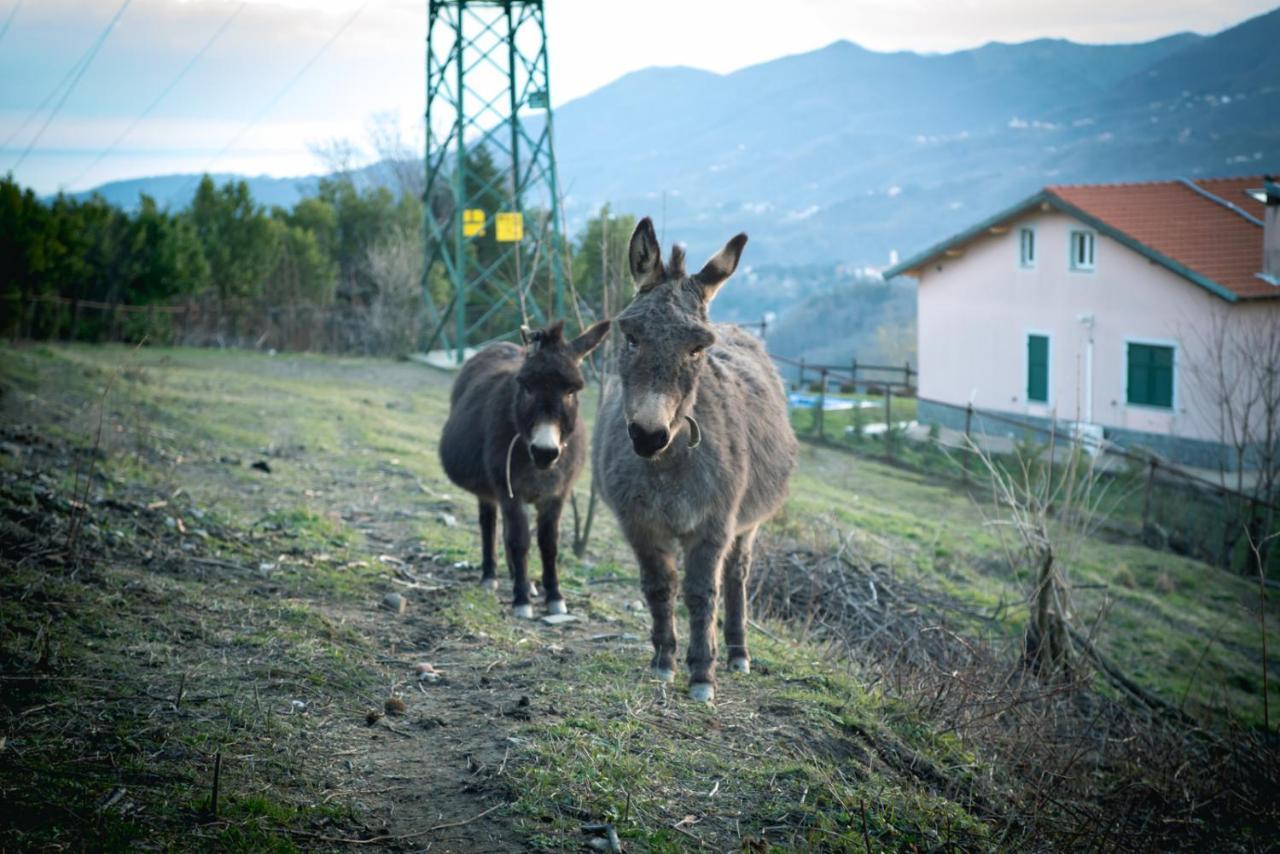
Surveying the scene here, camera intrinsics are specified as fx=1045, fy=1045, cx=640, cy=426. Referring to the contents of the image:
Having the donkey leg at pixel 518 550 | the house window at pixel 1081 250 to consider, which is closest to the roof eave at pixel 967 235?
the house window at pixel 1081 250

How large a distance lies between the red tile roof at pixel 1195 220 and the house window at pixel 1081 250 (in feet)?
2.54

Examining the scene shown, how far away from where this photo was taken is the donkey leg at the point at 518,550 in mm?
7648

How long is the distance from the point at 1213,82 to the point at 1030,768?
327ft

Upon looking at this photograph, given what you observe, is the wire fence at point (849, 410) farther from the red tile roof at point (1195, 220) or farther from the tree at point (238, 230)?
the red tile roof at point (1195, 220)

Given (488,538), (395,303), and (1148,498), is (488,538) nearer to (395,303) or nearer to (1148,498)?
(1148,498)

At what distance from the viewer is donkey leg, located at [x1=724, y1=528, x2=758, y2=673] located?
6.69 m

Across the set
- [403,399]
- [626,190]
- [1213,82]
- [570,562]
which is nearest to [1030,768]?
[570,562]

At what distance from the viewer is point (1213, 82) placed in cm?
8888

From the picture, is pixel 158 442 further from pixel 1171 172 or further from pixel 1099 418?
pixel 1171 172

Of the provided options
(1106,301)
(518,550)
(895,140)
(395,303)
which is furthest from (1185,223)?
(895,140)

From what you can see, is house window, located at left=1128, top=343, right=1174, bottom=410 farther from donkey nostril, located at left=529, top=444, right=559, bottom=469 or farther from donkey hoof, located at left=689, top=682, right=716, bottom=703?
donkey hoof, located at left=689, top=682, right=716, bottom=703

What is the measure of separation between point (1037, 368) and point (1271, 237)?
635cm

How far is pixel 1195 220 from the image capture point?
88.0ft

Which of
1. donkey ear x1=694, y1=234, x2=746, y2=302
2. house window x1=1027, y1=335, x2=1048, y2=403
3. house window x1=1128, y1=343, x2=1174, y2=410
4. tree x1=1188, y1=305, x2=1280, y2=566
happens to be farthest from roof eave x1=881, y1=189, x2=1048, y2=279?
donkey ear x1=694, y1=234, x2=746, y2=302
